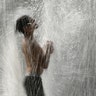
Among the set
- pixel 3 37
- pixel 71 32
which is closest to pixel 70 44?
pixel 71 32

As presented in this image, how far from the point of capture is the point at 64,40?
23.6 ft

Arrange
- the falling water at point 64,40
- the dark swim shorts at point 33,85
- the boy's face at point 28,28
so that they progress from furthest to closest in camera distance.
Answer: the falling water at point 64,40, the boy's face at point 28,28, the dark swim shorts at point 33,85

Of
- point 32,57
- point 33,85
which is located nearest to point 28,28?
point 32,57

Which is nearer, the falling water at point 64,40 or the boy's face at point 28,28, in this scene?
the boy's face at point 28,28

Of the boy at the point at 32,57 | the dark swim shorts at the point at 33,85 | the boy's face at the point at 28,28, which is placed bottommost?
the dark swim shorts at the point at 33,85

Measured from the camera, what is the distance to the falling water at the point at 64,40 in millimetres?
6816

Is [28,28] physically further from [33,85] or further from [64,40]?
[64,40]

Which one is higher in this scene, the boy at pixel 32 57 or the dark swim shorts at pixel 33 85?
the boy at pixel 32 57

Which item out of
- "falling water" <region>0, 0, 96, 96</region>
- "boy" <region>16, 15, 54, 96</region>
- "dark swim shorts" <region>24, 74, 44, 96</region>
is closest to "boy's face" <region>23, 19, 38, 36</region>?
"boy" <region>16, 15, 54, 96</region>

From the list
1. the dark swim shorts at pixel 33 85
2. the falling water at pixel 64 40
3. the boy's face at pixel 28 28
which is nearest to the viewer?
the dark swim shorts at pixel 33 85

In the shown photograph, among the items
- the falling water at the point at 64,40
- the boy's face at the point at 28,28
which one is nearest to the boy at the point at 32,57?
the boy's face at the point at 28,28

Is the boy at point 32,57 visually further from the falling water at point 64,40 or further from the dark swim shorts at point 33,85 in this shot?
the falling water at point 64,40

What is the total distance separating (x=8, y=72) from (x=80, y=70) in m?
1.40

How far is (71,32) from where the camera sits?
724 centimetres
